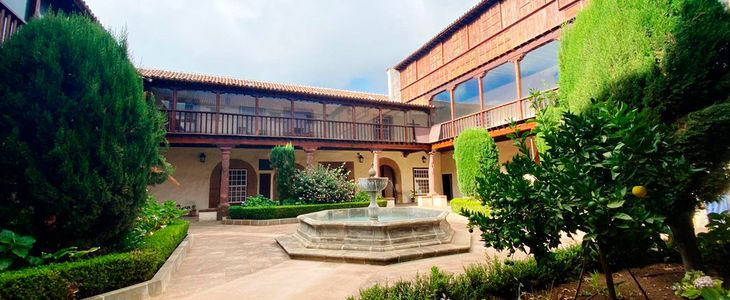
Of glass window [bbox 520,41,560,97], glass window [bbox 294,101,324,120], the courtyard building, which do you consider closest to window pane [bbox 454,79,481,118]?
the courtyard building

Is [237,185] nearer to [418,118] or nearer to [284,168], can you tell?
[284,168]

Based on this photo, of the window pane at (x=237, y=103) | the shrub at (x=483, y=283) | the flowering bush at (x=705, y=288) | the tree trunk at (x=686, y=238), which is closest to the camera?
the flowering bush at (x=705, y=288)

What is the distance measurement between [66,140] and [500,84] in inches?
637

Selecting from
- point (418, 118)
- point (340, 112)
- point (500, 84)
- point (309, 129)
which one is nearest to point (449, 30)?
point (500, 84)

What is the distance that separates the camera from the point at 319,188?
37.6 feet

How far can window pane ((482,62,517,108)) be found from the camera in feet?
45.2

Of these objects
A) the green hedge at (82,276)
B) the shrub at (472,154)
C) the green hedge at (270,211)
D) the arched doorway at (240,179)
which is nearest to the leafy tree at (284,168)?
the green hedge at (270,211)

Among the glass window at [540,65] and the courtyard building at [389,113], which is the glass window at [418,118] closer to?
the courtyard building at [389,113]

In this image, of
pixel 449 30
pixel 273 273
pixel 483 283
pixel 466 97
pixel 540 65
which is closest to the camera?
pixel 483 283

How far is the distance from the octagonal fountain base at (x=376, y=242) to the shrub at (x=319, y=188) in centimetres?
526

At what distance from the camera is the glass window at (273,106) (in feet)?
52.1

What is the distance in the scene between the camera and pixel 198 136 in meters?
11.6

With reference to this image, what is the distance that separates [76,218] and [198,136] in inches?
349

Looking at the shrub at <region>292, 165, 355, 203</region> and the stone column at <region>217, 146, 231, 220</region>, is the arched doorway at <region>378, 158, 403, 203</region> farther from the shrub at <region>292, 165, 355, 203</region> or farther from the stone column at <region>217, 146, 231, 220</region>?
the stone column at <region>217, 146, 231, 220</region>
